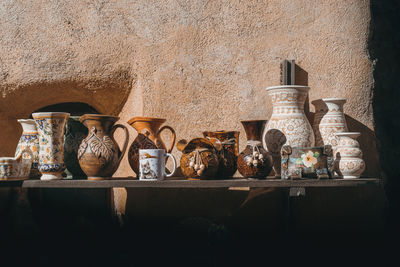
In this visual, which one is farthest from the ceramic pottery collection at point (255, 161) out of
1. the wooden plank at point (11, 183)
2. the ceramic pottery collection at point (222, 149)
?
the wooden plank at point (11, 183)

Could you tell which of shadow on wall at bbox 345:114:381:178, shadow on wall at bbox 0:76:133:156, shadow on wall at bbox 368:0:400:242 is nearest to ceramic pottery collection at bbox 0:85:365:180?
shadow on wall at bbox 345:114:381:178

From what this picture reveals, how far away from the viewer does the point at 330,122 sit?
6.16 feet

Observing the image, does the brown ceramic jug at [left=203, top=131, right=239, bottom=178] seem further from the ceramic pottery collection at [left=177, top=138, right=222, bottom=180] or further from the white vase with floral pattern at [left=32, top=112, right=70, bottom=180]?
the white vase with floral pattern at [left=32, top=112, right=70, bottom=180]

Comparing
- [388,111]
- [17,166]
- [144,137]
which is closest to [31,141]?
[17,166]

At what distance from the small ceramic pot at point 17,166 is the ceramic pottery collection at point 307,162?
3.37 feet

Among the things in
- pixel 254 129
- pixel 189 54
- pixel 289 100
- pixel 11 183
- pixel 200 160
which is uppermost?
pixel 189 54

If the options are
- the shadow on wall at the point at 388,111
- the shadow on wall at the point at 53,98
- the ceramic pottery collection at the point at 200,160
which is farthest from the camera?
the shadow on wall at the point at 388,111

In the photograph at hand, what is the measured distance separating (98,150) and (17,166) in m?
0.34

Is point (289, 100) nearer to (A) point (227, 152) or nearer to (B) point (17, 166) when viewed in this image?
(A) point (227, 152)

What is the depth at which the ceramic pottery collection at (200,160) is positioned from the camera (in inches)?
68.8

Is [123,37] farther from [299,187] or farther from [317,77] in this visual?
[299,187]

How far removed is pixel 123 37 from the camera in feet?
6.97

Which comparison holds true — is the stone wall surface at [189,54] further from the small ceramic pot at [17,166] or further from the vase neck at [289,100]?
the small ceramic pot at [17,166]

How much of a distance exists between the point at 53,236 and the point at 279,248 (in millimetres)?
1052
